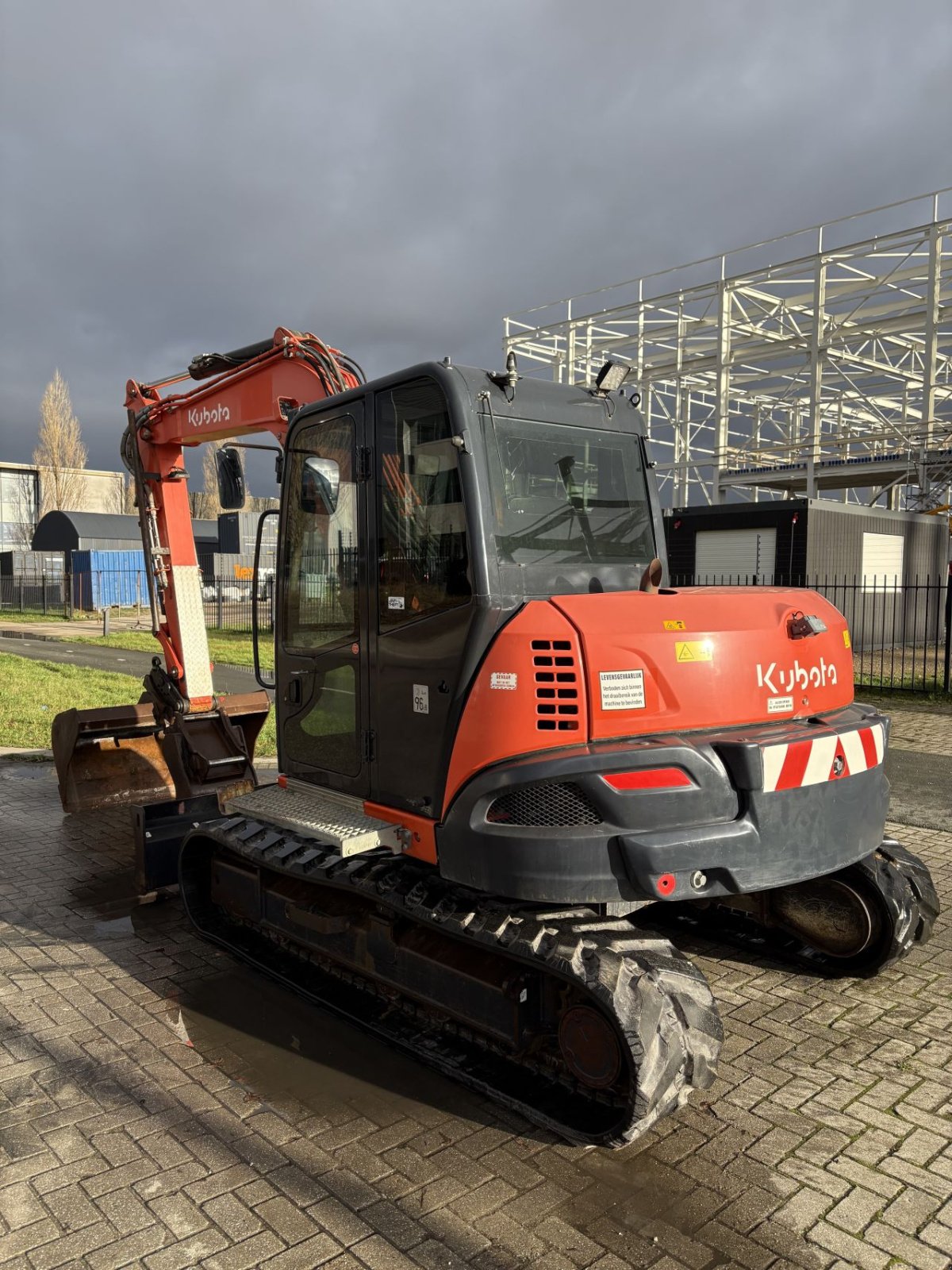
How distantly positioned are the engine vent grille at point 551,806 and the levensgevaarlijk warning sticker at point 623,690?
36 centimetres

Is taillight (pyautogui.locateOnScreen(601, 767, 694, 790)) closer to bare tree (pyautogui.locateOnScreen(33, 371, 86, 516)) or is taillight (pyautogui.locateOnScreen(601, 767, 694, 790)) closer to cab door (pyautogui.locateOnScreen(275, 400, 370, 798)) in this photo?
cab door (pyautogui.locateOnScreen(275, 400, 370, 798))

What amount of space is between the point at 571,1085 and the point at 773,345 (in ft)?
101

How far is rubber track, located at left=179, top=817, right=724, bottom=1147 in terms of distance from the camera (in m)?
3.41

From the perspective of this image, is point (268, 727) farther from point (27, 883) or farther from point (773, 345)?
point (773, 345)

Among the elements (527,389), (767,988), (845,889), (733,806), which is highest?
(527,389)

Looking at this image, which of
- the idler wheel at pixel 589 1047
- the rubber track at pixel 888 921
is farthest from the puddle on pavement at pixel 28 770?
the idler wheel at pixel 589 1047

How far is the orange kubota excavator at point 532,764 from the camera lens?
11.8 feet

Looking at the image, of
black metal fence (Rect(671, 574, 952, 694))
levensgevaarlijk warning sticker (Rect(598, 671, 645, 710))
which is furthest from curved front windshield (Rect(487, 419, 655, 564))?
black metal fence (Rect(671, 574, 952, 694))

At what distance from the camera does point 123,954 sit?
5.43 m

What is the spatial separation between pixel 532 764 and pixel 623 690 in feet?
1.51

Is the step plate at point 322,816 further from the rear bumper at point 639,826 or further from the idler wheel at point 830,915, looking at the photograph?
the idler wheel at point 830,915

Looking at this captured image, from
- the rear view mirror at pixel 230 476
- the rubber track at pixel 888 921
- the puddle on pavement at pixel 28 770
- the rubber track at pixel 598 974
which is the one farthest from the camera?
the puddle on pavement at pixel 28 770

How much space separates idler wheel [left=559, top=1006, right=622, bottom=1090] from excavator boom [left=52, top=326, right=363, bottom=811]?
4.39 meters

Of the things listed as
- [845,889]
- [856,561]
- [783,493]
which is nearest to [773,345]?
[783,493]
